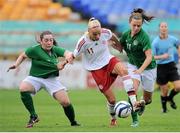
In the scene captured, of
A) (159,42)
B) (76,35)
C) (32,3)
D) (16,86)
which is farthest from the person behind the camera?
(32,3)

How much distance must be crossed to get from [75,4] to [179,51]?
19.4 meters

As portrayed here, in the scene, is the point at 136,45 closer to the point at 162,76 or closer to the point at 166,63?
the point at 162,76

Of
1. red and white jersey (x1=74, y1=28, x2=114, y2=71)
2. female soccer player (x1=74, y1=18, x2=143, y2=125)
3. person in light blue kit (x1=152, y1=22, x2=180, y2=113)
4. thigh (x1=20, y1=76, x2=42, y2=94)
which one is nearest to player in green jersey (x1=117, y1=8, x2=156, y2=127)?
female soccer player (x1=74, y1=18, x2=143, y2=125)

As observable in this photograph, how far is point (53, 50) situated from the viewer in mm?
12852

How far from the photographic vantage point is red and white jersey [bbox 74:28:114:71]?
494 inches

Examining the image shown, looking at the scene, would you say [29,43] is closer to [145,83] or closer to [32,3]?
[32,3]

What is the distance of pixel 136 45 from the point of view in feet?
42.4

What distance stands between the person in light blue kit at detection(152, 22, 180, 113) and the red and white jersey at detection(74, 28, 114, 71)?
4.69m

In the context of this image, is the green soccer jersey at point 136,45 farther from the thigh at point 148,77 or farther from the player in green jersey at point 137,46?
the thigh at point 148,77

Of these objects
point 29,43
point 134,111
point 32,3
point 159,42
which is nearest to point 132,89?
point 134,111

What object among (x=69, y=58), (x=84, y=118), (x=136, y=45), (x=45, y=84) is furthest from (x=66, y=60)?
(x=84, y=118)

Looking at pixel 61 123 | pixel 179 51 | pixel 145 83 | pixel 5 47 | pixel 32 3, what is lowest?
pixel 61 123

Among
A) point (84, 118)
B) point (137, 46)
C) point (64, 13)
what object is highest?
point (64, 13)

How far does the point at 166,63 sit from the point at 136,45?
5023 mm
